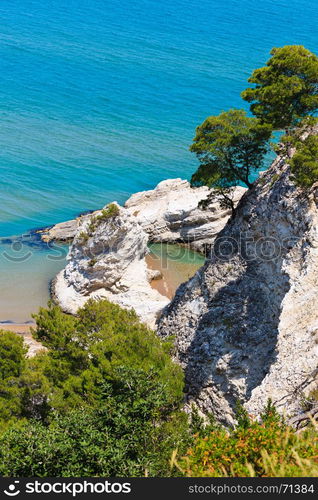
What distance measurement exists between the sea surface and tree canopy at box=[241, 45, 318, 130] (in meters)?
20.6

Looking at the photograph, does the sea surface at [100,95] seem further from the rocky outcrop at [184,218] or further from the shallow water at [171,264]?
the shallow water at [171,264]

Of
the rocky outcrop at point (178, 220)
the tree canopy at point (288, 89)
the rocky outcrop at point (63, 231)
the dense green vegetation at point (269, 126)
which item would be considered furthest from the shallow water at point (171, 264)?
the tree canopy at point (288, 89)

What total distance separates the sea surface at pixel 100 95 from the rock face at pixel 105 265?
2675mm

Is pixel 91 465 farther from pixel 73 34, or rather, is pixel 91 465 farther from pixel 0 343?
pixel 73 34

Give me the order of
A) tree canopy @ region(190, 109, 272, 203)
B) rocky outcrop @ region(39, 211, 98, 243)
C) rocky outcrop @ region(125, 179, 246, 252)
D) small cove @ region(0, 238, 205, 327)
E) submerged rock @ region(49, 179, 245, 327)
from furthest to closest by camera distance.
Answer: rocky outcrop @ region(39, 211, 98, 243), rocky outcrop @ region(125, 179, 246, 252), small cove @ region(0, 238, 205, 327), submerged rock @ region(49, 179, 245, 327), tree canopy @ region(190, 109, 272, 203)

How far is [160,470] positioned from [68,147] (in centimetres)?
4878

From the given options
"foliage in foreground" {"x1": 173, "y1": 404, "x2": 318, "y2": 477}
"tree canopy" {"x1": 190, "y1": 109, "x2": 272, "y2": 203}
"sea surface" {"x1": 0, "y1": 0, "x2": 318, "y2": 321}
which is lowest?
"foliage in foreground" {"x1": 173, "y1": 404, "x2": 318, "y2": 477}

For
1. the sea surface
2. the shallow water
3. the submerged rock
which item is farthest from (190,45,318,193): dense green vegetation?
the sea surface

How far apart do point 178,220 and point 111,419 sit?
30279 mm

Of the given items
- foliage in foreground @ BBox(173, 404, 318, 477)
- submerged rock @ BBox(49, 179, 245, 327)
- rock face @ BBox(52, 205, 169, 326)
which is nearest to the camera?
foliage in foreground @ BBox(173, 404, 318, 477)

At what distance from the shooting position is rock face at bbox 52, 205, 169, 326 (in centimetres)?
3912

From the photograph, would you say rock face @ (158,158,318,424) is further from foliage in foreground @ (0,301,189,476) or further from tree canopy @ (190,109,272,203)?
foliage in foreground @ (0,301,189,476)

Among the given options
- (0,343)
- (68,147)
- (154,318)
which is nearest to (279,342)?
(0,343)

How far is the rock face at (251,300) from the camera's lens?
21.6m
